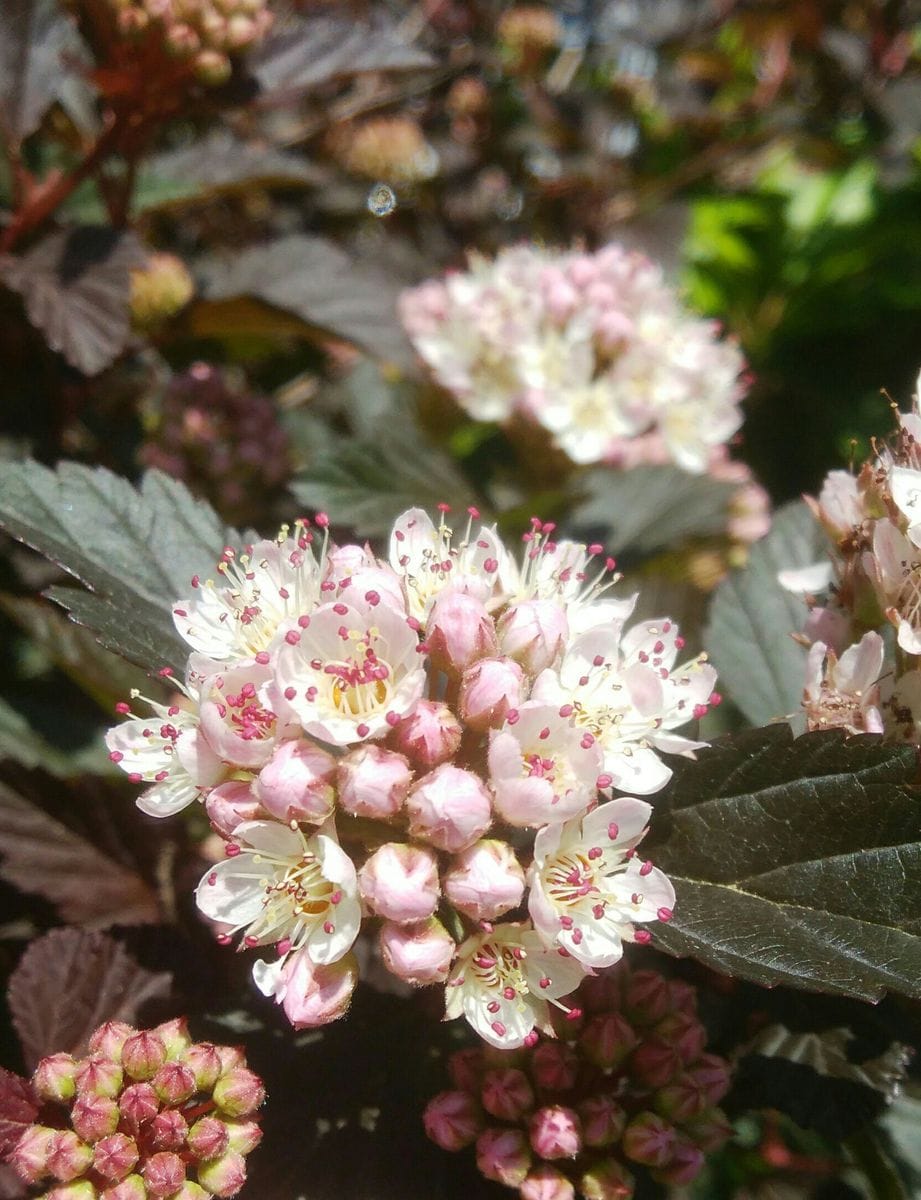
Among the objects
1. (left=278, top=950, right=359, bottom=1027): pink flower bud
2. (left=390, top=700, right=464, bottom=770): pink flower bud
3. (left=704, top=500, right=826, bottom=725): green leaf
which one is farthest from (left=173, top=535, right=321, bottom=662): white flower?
(left=704, top=500, right=826, bottom=725): green leaf

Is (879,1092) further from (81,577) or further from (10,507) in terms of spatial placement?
(10,507)

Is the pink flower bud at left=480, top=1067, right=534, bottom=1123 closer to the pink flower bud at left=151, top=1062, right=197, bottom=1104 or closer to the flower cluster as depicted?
the pink flower bud at left=151, top=1062, right=197, bottom=1104

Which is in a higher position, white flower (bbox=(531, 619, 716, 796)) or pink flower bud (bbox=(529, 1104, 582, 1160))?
white flower (bbox=(531, 619, 716, 796))

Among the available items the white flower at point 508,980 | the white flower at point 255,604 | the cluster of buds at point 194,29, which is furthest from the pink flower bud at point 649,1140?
the cluster of buds at point 194,29

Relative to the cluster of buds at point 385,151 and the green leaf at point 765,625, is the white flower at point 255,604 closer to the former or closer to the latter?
the green leaf at point 765,625

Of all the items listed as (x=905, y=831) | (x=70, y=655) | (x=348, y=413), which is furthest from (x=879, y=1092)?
(x=348, y=413)

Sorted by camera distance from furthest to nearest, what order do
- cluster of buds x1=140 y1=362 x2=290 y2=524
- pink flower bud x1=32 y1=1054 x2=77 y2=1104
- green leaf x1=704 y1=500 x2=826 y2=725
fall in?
1. cluster of buds x1=140 y1=362 x2=290 y2=524
2. green leaf x1=704 y1=500 x2=826 y2=725
3. pink flower bud x1=32 y1=1054 x2=77 y2=1104
